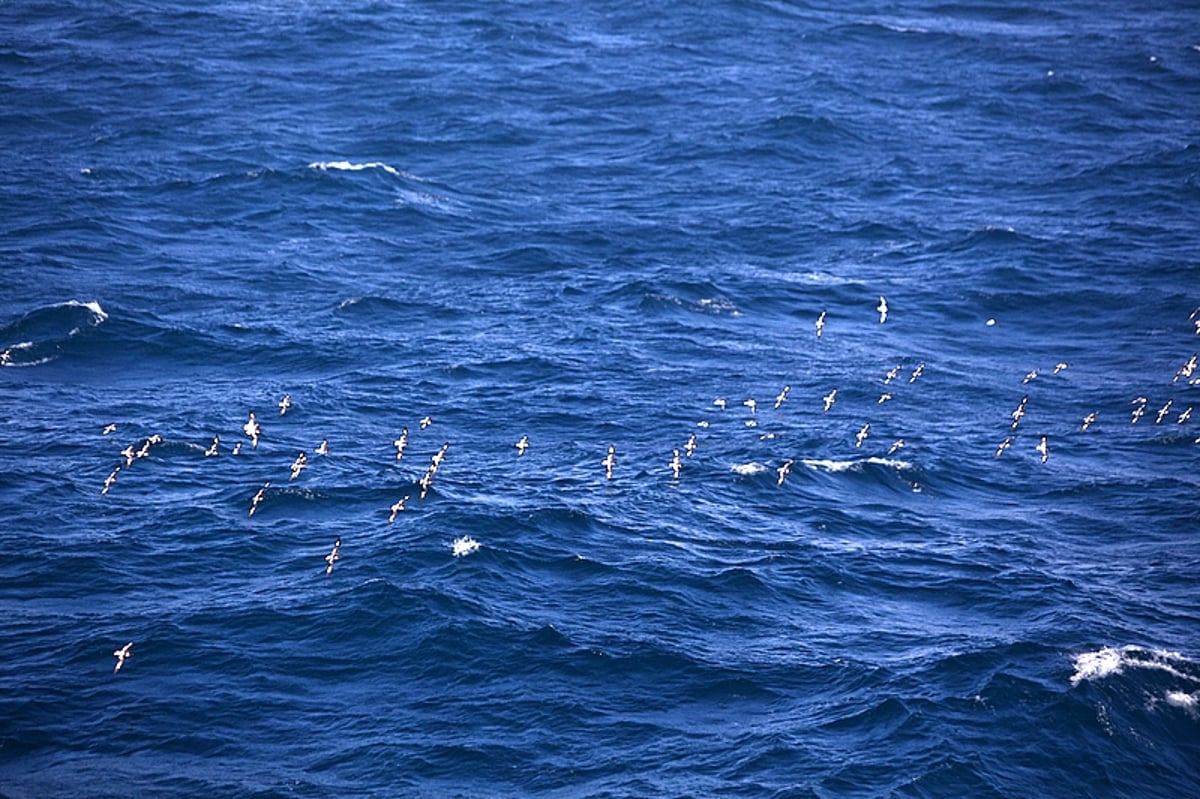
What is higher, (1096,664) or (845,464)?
(1096,664)

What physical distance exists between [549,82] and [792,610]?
10359 centimetres

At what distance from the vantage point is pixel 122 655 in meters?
79.0

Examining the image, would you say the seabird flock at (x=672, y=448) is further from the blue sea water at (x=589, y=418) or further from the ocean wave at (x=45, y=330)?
the ocean wave at (x=45, y=330)

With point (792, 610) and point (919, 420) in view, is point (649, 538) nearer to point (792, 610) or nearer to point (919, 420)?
point (792, 610)

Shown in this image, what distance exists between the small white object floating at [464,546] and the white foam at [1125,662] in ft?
115

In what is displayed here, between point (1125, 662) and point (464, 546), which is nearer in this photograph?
point (1125, 662)

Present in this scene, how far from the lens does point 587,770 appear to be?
73.8 m

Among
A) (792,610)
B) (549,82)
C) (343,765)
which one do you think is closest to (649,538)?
(792,610)

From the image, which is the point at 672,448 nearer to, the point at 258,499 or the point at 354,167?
the point at 258,499

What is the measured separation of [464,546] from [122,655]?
21251 mm

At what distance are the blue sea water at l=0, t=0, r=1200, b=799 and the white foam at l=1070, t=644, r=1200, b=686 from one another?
0.33m

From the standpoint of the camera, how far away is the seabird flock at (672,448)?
95312 mm

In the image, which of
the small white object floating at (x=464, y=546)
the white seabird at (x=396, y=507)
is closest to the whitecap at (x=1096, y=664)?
the small white object floating at (x=464, y=546)

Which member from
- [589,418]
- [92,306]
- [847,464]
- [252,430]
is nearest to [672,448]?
[589,418]
